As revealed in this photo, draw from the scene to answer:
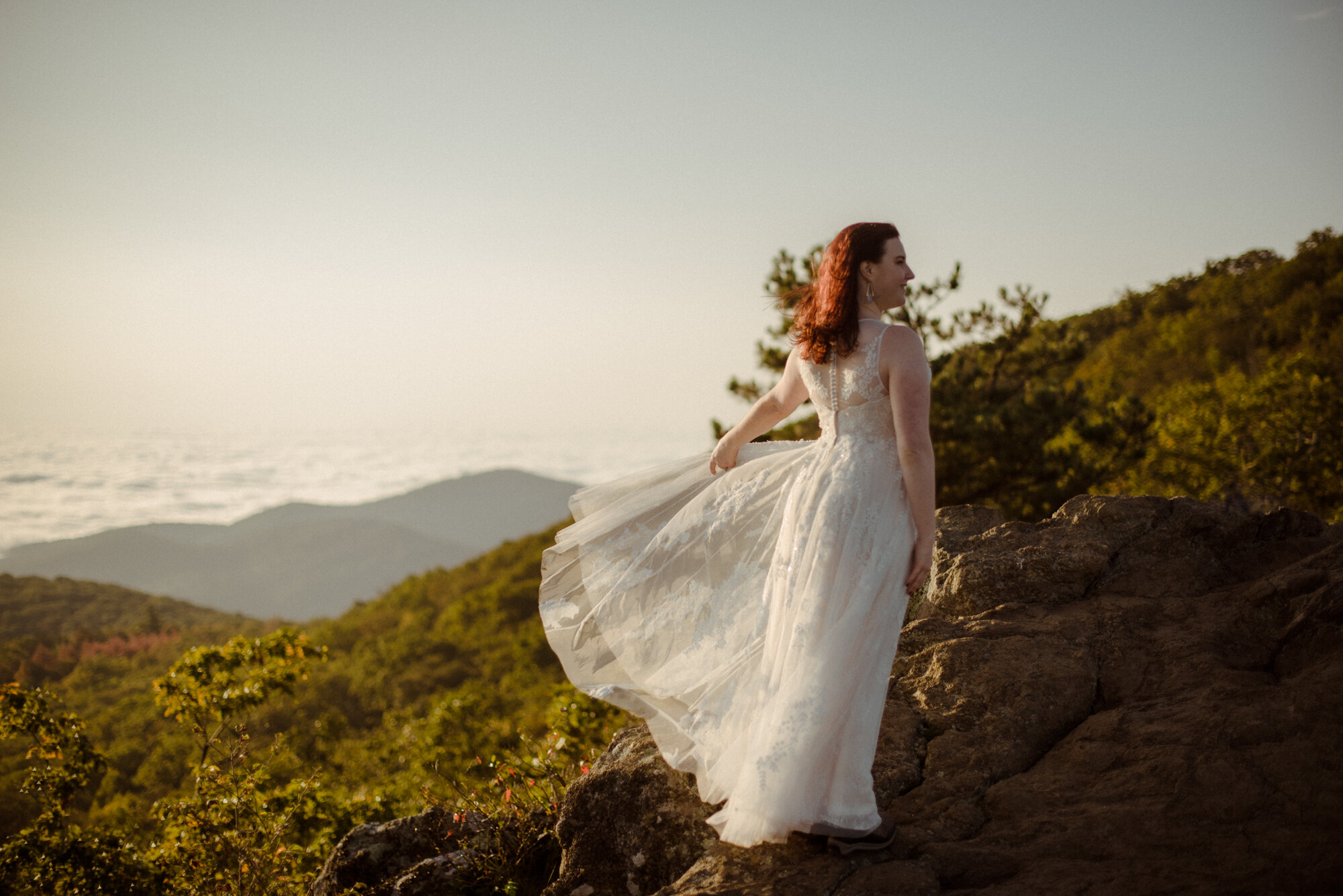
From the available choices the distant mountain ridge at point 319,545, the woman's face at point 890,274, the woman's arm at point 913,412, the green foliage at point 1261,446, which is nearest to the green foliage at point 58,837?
the woman's arm at point 913,412

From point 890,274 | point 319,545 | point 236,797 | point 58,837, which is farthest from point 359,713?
point 319,545

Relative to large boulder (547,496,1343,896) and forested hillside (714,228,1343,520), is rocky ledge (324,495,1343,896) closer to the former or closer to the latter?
large boulder (547,496,1343,896)

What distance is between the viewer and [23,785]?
6.13 metres

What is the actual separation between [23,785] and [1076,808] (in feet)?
26.8

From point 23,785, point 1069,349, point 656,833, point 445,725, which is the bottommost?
point 445,725

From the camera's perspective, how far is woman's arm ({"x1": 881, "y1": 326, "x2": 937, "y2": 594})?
2887 mm

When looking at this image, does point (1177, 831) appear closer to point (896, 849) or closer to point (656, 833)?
point (896, 849)

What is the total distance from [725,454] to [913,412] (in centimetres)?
132

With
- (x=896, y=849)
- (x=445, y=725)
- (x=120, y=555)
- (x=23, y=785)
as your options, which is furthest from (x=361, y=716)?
(x=120, y=555)

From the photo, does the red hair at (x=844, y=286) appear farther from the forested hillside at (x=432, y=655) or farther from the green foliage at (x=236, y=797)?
the green foliage at (x=236, y=797)

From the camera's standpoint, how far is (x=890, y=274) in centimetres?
305

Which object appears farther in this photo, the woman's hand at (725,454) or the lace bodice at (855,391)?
the woman's hand at (725,454)

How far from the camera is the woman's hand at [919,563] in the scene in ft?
9.84

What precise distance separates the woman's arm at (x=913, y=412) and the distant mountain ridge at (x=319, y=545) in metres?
52.1
